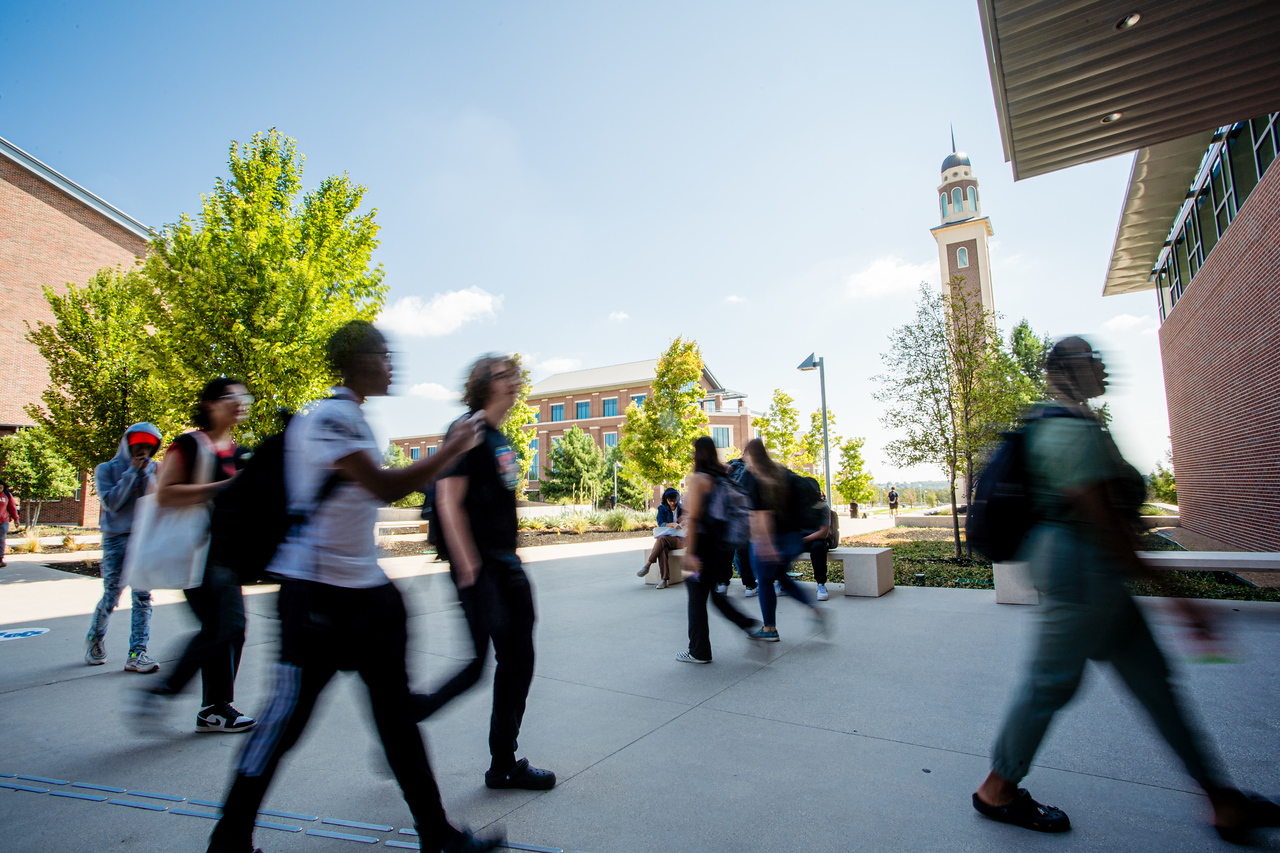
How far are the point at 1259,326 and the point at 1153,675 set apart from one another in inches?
427

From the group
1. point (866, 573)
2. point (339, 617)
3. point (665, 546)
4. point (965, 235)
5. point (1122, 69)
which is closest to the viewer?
point (339, 617)

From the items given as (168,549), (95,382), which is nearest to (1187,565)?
(168,549)

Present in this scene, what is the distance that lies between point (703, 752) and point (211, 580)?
288 cm

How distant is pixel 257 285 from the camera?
37.1 feet

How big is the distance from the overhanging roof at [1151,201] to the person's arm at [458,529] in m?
13.6

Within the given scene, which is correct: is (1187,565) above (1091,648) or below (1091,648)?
below

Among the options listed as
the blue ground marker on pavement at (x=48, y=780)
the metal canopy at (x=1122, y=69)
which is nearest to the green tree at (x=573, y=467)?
the metal canopy at (x=1122, y=69)

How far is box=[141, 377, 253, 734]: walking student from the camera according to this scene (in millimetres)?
3186

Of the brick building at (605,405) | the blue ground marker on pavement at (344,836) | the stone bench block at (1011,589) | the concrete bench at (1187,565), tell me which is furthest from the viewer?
the brick building at (605,405)

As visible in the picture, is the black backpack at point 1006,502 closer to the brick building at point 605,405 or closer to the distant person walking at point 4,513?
the distant person walking at point 4,513

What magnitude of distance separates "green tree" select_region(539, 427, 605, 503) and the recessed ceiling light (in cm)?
4436

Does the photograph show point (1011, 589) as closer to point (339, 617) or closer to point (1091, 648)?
point (1091, 648)

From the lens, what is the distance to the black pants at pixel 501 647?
272 centimetres

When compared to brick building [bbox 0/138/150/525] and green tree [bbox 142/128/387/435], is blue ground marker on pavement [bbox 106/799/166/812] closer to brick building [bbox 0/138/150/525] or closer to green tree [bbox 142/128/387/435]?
green tree [bbox 142/128/387/435]
